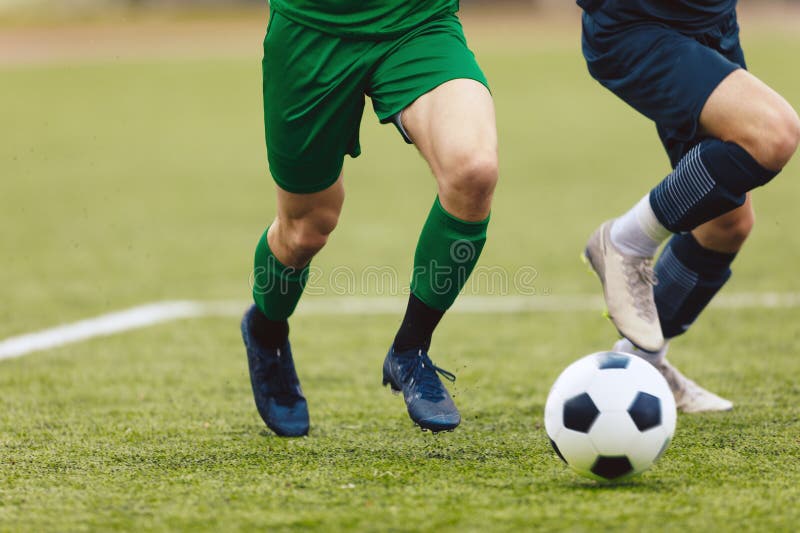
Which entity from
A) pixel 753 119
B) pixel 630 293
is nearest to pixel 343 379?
pixel 630 293

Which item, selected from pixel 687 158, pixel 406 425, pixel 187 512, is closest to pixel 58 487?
pixel 187 512

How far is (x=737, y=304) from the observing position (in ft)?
20.2

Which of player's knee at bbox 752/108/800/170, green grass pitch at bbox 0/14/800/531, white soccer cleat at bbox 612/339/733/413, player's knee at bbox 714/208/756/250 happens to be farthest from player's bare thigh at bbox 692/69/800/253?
white soccer cleat at bbox 612/339/733/413

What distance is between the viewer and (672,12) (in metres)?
3.62

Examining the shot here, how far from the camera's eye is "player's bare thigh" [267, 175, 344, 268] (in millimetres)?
3668

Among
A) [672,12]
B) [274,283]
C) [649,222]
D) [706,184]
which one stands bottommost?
[274,283]

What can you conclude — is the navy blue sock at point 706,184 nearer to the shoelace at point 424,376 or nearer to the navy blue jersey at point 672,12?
the navy blue jersey at point 672,12

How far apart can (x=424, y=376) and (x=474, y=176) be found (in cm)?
66

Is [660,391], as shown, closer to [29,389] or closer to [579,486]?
[579,486]

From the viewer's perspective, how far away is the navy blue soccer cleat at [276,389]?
12.6 ft

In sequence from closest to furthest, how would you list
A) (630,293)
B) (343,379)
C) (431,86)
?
(431,86) < (630,293) < (343,379)

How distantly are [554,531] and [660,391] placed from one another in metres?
0.71

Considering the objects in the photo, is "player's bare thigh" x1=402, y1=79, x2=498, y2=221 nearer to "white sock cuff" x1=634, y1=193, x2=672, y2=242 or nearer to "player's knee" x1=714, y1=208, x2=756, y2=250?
"white sock cuff" x1=634, y1=193, x2=672, y2=242

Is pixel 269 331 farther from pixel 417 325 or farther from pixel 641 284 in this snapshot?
pixel 641 284
